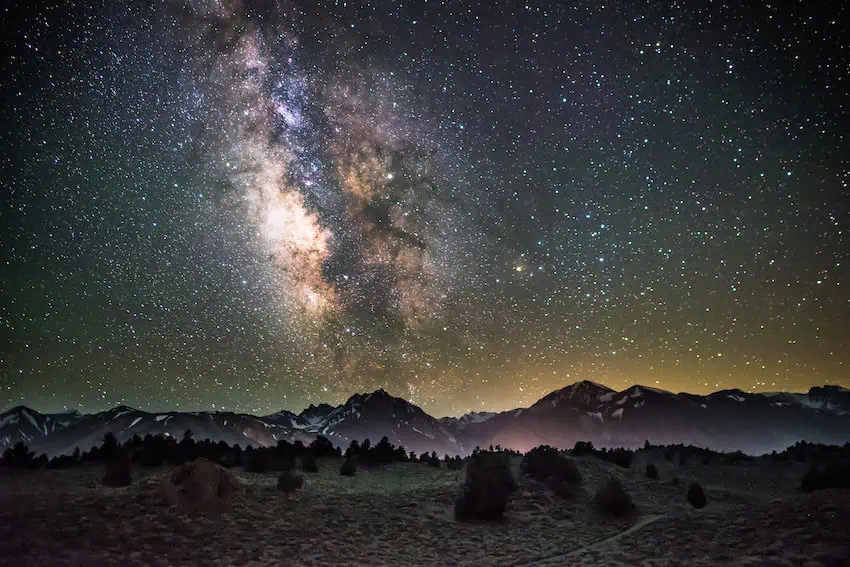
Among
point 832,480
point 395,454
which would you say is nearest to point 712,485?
point 832,480

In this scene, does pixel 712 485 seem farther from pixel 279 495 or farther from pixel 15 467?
pixel 15 467

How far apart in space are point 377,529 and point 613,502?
391 inches

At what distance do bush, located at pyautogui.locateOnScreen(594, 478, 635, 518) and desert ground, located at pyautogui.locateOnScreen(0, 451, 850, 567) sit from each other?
1.40 ft

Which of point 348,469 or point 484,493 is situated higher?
point 348,469

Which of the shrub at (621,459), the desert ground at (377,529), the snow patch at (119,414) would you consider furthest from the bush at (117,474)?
the snow patch at (119,414)

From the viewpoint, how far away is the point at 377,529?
1533cm

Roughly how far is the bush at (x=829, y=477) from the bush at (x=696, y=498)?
4.90m

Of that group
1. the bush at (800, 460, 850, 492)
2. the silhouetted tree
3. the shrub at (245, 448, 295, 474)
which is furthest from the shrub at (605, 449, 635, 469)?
the silhouetted tree

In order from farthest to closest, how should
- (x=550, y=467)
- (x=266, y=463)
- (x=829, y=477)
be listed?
(x=550, y=467)
(x=266, y=463)
(x=829, y=477)

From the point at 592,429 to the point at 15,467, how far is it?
19597cm

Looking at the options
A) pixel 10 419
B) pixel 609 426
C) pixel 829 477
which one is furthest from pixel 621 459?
pixel 10 419

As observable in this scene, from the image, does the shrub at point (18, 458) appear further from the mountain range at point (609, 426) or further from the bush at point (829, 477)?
the mountain range at point (609, 426)

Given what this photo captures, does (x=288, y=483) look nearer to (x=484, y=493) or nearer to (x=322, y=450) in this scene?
(x=484, y=493)

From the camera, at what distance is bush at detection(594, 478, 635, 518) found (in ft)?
58.7
